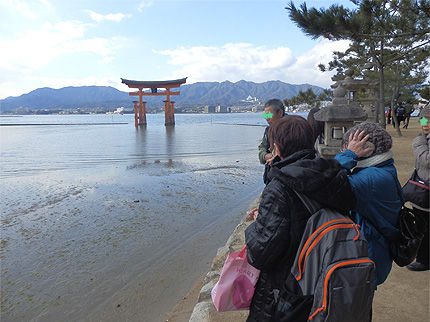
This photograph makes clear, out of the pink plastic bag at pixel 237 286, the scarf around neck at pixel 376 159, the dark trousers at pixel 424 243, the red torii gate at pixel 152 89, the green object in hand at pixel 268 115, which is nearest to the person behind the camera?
the pink plastic bag at pixel 237 286

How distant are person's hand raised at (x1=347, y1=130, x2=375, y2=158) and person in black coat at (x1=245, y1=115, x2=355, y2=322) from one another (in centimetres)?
37

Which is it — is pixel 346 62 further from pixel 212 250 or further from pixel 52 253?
pixel 52 253

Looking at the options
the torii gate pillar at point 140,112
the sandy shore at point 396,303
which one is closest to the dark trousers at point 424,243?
the sandy shore at point 396,303

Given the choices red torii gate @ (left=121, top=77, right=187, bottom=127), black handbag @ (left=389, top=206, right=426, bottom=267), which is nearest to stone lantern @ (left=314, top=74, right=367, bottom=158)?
black handbag @ (left=389, top=206, right=426, bottom=267)

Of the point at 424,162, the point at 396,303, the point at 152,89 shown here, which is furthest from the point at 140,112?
the point at 396,303

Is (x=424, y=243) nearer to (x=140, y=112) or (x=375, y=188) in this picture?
(x=375, y=188)

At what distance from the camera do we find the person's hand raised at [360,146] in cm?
173

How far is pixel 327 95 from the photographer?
2008 centimetres

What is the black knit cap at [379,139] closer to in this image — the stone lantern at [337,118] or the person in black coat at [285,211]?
the person in black coat at [285,211]

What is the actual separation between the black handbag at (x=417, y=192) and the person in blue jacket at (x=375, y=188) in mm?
1070

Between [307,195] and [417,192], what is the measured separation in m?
1.86

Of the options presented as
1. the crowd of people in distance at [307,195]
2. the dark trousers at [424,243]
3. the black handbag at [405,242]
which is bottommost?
the dark trousers at [424,243]

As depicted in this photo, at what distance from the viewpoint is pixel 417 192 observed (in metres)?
2.64

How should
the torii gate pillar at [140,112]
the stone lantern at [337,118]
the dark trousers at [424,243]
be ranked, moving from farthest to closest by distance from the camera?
the torii gate pillar at [140,112] < the stone lantern at [337,118] < the dark trousers at [424,243]
